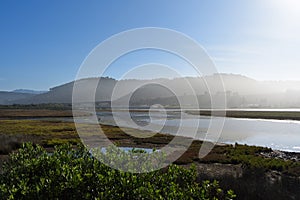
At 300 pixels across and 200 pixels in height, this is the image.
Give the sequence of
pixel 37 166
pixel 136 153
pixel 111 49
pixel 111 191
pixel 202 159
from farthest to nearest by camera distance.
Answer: pixel 202 159 < pixel 111 49 < pixel 136 153 < pixel 37 166 < pixel 111 191

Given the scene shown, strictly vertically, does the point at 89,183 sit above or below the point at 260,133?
above

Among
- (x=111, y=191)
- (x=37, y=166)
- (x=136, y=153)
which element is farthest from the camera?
(x=136, y=153)

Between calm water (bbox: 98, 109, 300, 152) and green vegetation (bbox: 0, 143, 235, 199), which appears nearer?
green vegetation (bbox: 0, 143, 235, 199)

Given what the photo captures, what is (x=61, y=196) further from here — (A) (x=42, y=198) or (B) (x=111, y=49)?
(B) (x=111, y=49)

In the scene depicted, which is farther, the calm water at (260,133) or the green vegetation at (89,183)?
the calm water at (260,133)

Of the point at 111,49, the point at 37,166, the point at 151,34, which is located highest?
the point at 151,34

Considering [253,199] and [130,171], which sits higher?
[130,171]

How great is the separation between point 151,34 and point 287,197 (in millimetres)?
10901

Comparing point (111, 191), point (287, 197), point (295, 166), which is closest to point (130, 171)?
point (111, 191)

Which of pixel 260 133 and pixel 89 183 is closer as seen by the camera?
pixel 89 183

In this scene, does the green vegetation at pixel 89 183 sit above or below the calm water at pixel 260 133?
above

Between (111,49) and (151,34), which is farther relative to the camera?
(151,34)

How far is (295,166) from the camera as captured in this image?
24.9 m

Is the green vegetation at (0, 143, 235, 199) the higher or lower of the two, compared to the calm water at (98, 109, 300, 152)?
higher
